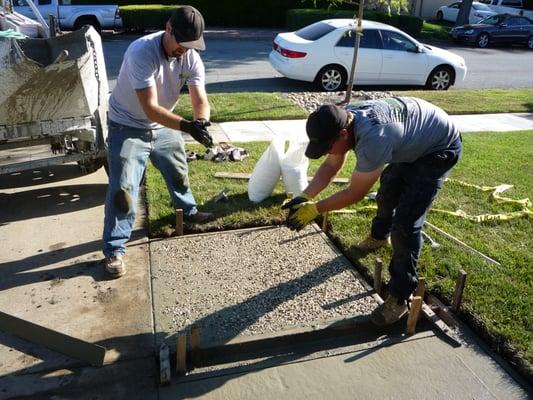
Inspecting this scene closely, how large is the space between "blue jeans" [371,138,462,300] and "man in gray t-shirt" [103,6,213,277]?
1577 mm

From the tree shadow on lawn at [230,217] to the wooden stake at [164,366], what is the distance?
159 cm

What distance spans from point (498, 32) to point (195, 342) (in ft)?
72.1

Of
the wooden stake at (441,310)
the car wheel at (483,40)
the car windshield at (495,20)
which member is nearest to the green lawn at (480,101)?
the wooden stake at (441,310)

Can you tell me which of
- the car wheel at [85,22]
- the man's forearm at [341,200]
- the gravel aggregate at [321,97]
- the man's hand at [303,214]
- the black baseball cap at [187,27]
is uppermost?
the black baseball cap at [187,27]

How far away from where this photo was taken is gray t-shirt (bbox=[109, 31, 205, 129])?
3.62m

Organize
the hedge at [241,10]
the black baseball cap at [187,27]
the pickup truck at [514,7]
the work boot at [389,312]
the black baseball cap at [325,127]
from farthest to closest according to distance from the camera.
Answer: the pickup truck at [514,7]
the hedge at [241,10]
the black baseball cap at [187,27]
the work boot at [389,312]
the black baseball cap at [325,127]

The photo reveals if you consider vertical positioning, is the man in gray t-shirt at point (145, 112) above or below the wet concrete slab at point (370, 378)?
above

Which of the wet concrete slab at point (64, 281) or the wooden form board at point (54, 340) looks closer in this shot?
the wooden form board at point (54, 340)

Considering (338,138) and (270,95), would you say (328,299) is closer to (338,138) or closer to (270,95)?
(338,138)

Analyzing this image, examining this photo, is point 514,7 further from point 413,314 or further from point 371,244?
point 413,314

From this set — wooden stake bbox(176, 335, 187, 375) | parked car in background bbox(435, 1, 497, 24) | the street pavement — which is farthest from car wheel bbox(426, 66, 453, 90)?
parked car in background bbox(435, 1, 497, 24)

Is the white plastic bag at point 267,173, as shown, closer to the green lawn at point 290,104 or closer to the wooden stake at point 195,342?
the wooden stake at point 195,342

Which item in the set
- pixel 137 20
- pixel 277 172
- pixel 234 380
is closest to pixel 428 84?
pixel 277 172

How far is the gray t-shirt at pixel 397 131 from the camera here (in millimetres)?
2879
